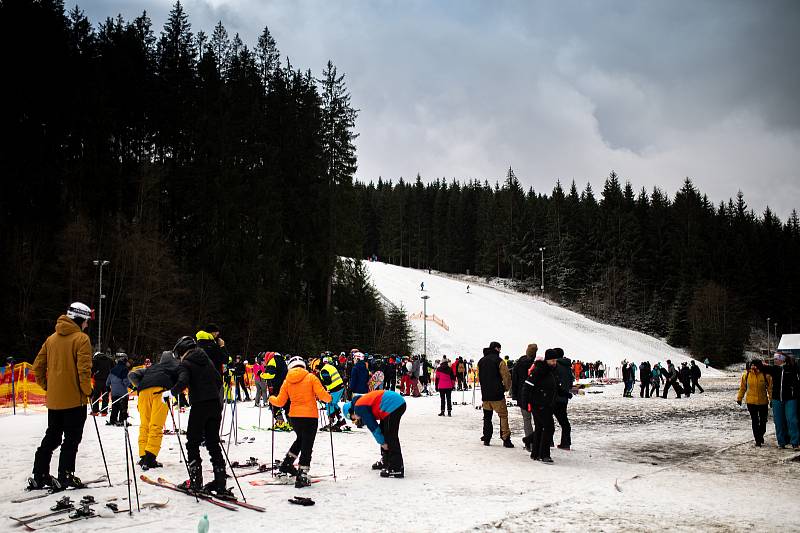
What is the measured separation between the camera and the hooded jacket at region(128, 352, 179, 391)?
847cm

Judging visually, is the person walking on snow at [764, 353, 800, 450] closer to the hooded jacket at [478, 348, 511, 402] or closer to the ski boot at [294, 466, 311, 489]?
the hooded jacket at [478, 348, 511, 402]

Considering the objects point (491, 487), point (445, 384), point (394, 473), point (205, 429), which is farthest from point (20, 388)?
point (491, 487)

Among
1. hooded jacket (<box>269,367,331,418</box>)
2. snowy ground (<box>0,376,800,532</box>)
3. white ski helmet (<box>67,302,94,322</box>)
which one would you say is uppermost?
white ski helmet (<box>67,302,94,322</box>)

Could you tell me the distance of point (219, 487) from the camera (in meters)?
6.92

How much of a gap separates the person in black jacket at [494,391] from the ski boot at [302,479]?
503 centimetres

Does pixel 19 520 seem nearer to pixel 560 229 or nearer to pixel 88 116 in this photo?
pixel 88 116

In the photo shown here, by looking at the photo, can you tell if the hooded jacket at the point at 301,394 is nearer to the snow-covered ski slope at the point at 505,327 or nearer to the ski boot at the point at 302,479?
the ski boot at the point at 302,479

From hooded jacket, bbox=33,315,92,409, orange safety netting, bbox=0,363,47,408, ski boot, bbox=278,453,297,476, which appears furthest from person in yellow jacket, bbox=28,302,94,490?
orange safety netting, bbox=0,363,47,408

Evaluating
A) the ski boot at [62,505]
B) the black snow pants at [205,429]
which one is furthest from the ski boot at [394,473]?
the ski boot at [62,505]

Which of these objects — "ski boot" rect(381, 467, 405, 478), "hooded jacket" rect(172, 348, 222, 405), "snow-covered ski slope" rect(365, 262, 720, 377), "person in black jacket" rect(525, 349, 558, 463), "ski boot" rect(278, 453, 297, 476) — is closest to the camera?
"hooded jacket" rect(172, 348, 222, 405)

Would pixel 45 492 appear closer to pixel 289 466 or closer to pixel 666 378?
pixel 289 466

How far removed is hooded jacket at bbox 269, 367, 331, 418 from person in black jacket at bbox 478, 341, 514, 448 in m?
4.65

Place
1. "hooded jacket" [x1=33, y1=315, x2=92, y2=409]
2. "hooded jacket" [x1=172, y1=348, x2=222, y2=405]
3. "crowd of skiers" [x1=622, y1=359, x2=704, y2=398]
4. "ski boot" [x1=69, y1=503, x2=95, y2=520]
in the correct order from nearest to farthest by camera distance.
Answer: "ski boot" [x1=69, y1=503, x2=95, y2=520] < "hooded jacket" [x1=172, y1=348, x2=222, y2=405] < "hooded jacket" [x1=33, y1=315, x2=92, y2=409] < "crowd of skiers" [x1=622, y1=359, x2=704, y2=398]

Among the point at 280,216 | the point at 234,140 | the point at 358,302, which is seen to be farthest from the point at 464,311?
the point at 234,140
